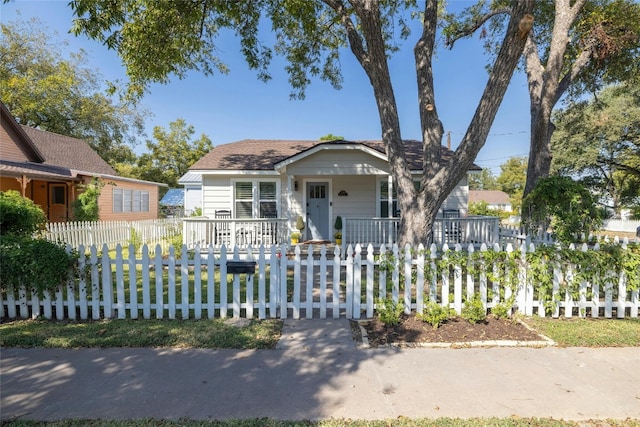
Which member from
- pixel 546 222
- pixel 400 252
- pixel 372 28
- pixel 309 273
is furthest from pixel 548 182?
pixel 309 273

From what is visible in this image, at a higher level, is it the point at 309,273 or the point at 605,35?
the point at 605,35

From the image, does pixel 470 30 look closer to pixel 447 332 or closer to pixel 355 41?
pixel 355 41

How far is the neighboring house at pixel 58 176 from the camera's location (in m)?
14.0

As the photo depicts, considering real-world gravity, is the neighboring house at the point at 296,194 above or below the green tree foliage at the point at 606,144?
below

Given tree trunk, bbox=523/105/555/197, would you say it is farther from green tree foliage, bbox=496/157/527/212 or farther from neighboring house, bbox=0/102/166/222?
green tree foliage, bbox=496/157/527/212

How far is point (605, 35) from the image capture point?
28.4 ft

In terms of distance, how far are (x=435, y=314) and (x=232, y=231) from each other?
7357 millimetres

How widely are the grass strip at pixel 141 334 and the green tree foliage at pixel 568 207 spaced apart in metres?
5.22

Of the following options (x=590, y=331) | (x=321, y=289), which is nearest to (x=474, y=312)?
(x=590, y=331)

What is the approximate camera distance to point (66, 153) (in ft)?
61.6

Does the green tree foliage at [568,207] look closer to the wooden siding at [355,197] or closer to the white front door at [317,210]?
the wooden siding at [355,197]

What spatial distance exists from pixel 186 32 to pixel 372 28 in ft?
15.2

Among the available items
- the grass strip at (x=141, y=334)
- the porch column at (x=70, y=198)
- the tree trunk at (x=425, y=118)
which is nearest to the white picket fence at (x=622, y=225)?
the tree trunk at (x=425, y=118)

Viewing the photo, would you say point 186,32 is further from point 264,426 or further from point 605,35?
point 605,35
